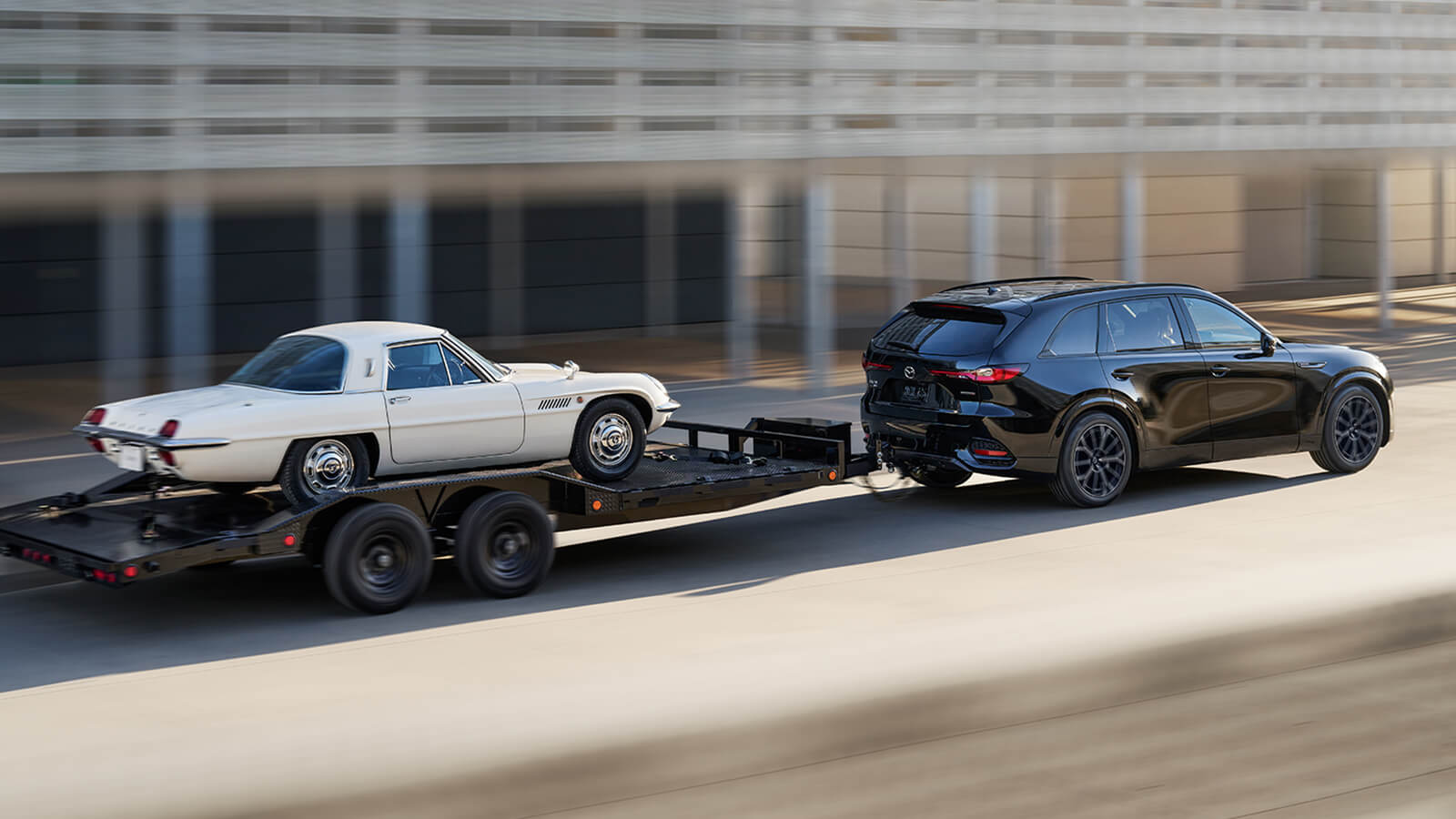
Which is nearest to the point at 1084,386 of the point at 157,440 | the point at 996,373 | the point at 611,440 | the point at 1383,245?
the point at 996,373

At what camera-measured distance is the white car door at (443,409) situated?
939 centimetres

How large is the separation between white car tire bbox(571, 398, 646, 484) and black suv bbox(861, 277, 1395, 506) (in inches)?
85.3

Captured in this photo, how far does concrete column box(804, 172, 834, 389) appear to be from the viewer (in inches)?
750

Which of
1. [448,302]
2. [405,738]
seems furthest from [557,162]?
[405,738]

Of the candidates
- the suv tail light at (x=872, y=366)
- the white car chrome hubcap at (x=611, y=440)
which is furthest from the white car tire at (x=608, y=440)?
the suv tail light at (x=872, y=366)

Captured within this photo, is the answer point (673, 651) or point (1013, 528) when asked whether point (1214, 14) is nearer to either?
point (1013, 528)

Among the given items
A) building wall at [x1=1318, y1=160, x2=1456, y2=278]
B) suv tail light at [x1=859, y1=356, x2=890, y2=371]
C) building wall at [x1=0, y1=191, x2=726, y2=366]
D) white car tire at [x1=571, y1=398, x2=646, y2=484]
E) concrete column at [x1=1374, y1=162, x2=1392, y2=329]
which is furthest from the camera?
building wall at [x1=1318, y1=160, x2=1456, y2=278]

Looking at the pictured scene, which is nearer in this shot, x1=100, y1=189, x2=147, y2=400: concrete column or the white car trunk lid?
the white car trunk lid

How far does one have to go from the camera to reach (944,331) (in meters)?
12.0

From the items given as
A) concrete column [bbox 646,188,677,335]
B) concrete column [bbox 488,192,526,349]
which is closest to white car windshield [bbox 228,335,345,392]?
concrete column [bbox 488,192,526,349]

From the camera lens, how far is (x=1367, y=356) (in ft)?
44.3

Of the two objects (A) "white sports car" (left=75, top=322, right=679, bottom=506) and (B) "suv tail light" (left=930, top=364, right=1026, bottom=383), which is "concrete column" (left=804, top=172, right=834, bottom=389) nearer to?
(B) "suv tail light" (left=930, top=364, right=1026, bottom=383)

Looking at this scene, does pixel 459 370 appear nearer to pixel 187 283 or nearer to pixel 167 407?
pixel 167 407

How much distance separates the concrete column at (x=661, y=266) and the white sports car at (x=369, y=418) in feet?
50.8
